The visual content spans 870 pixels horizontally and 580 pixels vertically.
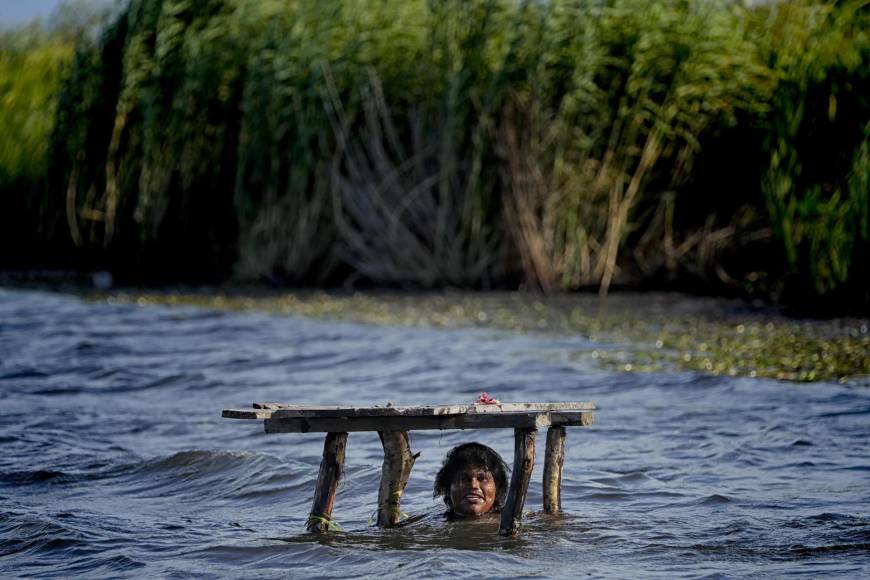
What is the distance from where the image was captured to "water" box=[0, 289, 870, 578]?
675 centimetres

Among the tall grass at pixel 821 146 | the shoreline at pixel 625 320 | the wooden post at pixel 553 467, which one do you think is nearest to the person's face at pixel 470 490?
the wooden post at pixel 553 467

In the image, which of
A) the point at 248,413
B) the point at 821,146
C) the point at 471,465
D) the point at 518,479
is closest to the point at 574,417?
the point at 518,479

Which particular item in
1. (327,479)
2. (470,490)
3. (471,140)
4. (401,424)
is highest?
(471,140)

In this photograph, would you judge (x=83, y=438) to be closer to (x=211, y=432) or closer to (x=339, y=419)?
(x=211, y=432)

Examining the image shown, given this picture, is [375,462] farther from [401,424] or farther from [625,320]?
[625,320]

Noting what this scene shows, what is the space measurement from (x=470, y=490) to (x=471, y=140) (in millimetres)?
8673

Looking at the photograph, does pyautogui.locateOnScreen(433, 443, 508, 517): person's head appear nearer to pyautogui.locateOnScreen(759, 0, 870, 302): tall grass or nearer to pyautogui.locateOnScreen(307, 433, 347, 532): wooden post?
pyautogui.locateOnScreen(307, 433, 347, 532): wooden post

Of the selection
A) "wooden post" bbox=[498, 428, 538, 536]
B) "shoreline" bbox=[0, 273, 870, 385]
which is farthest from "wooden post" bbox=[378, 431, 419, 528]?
"shoreline" bbox=[0, 273, 870, 385]

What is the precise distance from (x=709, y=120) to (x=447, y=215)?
289cm

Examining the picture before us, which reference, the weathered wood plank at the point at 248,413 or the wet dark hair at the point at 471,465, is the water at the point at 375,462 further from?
the weathered wood plank at the point at 248,413

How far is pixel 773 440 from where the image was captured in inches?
363

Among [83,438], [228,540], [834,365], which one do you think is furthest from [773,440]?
[83,438]

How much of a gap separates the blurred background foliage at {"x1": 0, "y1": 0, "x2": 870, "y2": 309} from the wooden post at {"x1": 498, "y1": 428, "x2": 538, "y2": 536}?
7.06m

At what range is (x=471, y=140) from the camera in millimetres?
15484
